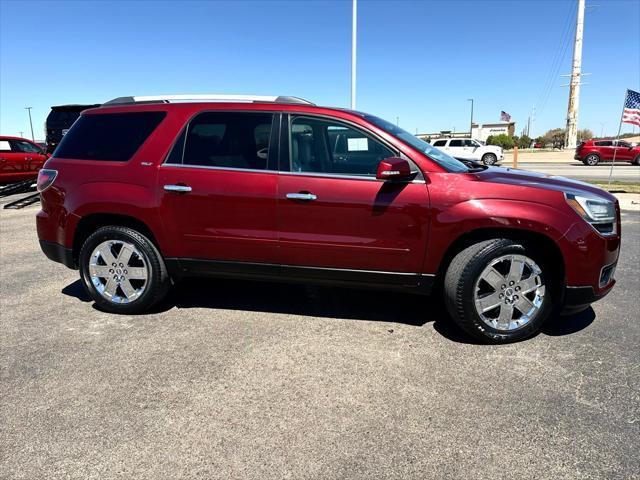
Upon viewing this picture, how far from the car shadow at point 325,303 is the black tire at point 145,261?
0.19m

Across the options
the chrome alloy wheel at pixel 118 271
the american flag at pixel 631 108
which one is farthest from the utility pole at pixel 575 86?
the chrome alloy wheel at pixel 118 271

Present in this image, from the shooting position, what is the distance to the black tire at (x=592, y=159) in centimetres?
2884

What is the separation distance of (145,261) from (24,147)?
13436 mm

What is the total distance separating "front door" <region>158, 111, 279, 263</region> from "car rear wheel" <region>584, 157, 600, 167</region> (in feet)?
101

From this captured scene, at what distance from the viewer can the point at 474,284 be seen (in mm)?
3410

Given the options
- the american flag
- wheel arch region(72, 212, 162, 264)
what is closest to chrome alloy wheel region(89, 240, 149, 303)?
wheel arch region(72, 212, 162, 264)

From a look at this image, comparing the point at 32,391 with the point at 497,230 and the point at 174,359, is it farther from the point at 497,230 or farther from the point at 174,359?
the point at 497,230

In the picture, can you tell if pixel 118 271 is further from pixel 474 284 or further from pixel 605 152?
pixel 605 152

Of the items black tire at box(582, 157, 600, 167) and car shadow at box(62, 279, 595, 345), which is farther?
black tire at box(582, 157, 600, 167)

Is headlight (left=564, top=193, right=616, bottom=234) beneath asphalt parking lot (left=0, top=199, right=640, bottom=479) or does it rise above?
above

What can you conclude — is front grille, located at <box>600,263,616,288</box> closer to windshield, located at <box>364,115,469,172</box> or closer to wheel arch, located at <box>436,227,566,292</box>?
wheel arch, located at <box>436,227,566,292</box>

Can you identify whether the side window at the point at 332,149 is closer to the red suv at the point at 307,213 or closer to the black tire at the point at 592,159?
the red suv at the point at 307,213

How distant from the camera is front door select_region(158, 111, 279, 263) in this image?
3.70 meters

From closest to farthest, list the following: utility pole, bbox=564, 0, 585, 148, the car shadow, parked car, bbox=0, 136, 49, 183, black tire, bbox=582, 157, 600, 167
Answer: the car shadow, parked car, bbox=0, 136, 49, 183, black tire, bbox=582, 157, 600, 167, utility pole, bbox=564, 0, 585, 148
